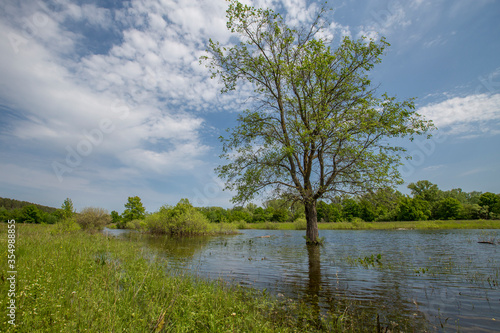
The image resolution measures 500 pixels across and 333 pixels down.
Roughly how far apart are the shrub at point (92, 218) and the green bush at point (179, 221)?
9446 millimetres

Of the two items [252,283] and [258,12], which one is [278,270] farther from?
[258,12]

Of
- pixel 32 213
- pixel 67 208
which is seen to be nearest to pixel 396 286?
pixel 67 208

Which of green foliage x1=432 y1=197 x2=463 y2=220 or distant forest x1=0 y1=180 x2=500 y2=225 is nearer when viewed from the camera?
distant forest x1=0 y1=180 x2=500 y2=225

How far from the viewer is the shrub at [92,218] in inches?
1532

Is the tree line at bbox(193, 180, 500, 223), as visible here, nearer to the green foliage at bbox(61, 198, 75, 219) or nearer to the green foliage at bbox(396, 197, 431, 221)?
the green foliage at bbox(396, 197, 431, 221)

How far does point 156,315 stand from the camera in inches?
151

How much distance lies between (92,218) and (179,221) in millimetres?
16085

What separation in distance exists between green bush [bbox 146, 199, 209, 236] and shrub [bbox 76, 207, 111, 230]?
9446 millimetres

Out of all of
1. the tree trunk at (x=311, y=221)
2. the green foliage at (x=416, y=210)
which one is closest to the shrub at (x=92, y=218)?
the tree trunk at (x=311, y=221)

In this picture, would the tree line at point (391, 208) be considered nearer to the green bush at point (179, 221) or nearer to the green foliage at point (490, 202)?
the green foliage at point (490, 202)

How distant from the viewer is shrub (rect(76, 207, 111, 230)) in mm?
38906

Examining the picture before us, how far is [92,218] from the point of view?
130 feet

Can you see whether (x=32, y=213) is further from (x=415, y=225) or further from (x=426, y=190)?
(x=426, y=190)

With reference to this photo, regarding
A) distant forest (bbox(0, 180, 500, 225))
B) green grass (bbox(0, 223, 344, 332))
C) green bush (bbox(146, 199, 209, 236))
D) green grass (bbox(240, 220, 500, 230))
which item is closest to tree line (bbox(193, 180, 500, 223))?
distant forest (bbox(0, 180, 500, 225))
